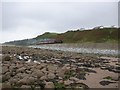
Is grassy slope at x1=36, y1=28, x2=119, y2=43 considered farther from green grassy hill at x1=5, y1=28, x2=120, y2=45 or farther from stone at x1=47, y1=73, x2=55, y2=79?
stone at x1=47, y1=73, x2=55, y2=79

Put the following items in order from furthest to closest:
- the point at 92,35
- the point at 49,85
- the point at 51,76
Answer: the point at 92,35 < the point at 51,76 < the point at 49,85

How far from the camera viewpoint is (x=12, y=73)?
15.3m

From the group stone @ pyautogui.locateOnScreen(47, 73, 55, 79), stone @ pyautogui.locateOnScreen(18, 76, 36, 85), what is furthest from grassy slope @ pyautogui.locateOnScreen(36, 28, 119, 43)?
stone @ pyautogui.locateOnScreen(18, 76, 36, 85)

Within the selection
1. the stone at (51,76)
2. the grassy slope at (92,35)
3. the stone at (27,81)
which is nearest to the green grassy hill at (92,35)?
the grassy slope at (92,35)

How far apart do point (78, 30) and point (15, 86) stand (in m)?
77.4

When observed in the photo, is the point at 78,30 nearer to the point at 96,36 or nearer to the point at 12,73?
the point at 96,36

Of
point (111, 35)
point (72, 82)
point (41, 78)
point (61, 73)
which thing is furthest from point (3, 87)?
A: point (111, 35)

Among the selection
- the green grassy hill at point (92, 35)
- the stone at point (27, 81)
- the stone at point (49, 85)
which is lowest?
the stone at point (49, 85)

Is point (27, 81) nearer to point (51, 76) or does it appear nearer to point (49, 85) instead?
point (49, 85)

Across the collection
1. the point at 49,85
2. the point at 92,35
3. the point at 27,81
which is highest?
the point at 92,35

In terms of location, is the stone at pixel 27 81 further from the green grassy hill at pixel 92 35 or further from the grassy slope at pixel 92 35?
the grassy slope at pixel 92 35

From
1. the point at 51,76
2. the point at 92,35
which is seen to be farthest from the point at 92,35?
the point at 51,76

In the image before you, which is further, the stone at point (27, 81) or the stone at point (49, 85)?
the stone at point (27, 81)

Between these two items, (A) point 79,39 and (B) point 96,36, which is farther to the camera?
(A) point 79,39
